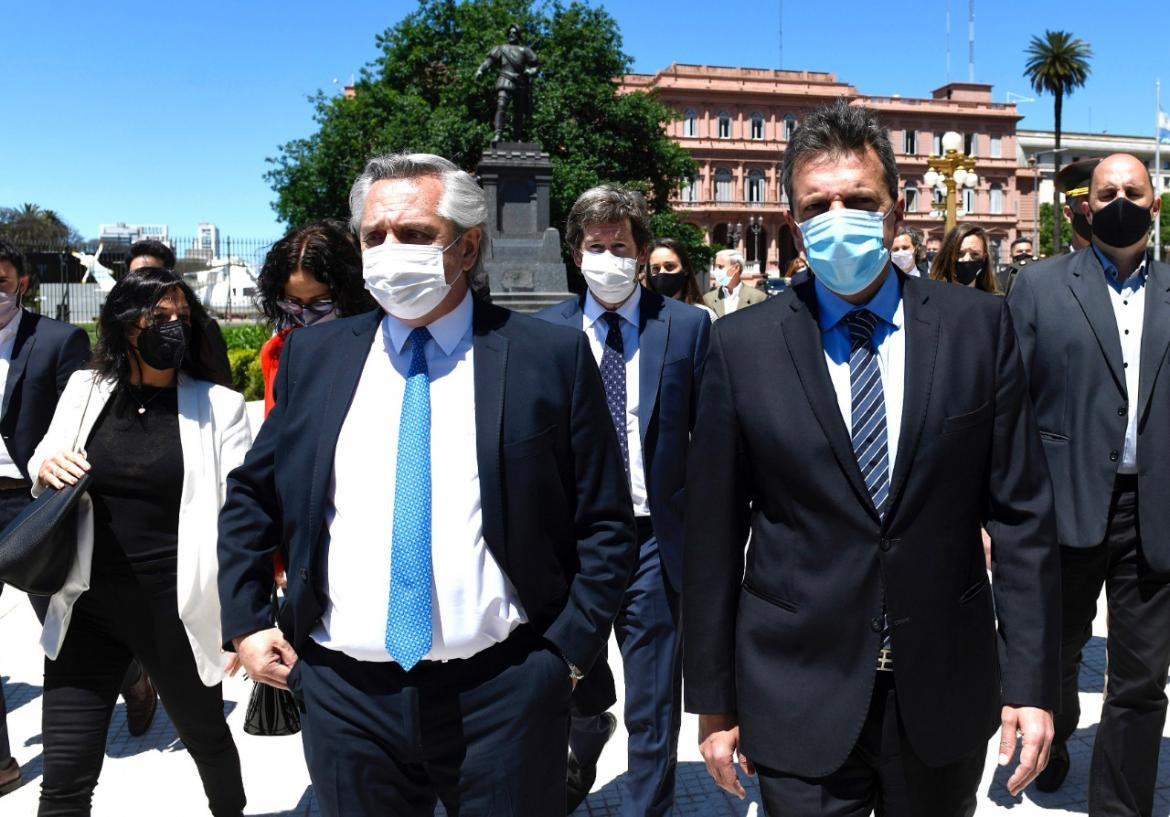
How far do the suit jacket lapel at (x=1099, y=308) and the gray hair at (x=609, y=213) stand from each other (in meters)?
1.69

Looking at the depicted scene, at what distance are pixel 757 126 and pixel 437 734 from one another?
73196 millimetres

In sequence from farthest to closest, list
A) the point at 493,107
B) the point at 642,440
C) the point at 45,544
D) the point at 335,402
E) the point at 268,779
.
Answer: the point at 493,107
the point at 268,779
the point at 642,440
the point at 45,544
the point at 335,402

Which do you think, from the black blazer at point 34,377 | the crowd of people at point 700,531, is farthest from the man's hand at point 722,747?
the black blazer at point 34,377

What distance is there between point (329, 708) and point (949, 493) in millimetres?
1420

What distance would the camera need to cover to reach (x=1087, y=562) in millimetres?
3736

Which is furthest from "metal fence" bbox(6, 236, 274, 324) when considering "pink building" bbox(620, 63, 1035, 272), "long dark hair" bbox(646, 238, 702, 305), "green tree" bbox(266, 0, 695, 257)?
"pink building" bbox(620, 63, 1035, 272)

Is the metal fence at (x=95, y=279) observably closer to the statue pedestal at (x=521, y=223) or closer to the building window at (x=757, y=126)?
the statue pedestal at (x=521, y=223)

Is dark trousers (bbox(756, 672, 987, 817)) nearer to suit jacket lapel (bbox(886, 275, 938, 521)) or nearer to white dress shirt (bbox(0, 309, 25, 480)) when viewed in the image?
suit jacket lapel (bbox(886, 275, 938, 521))

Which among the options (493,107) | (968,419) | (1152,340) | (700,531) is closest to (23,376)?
(700,531)

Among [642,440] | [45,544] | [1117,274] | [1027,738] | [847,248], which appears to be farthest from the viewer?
[642,440]

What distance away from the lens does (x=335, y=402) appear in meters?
2.44

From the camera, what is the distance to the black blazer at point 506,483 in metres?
2.36

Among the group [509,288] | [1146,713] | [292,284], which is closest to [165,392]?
[292,284]

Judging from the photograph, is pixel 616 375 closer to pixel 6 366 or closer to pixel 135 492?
pixel 135 492
